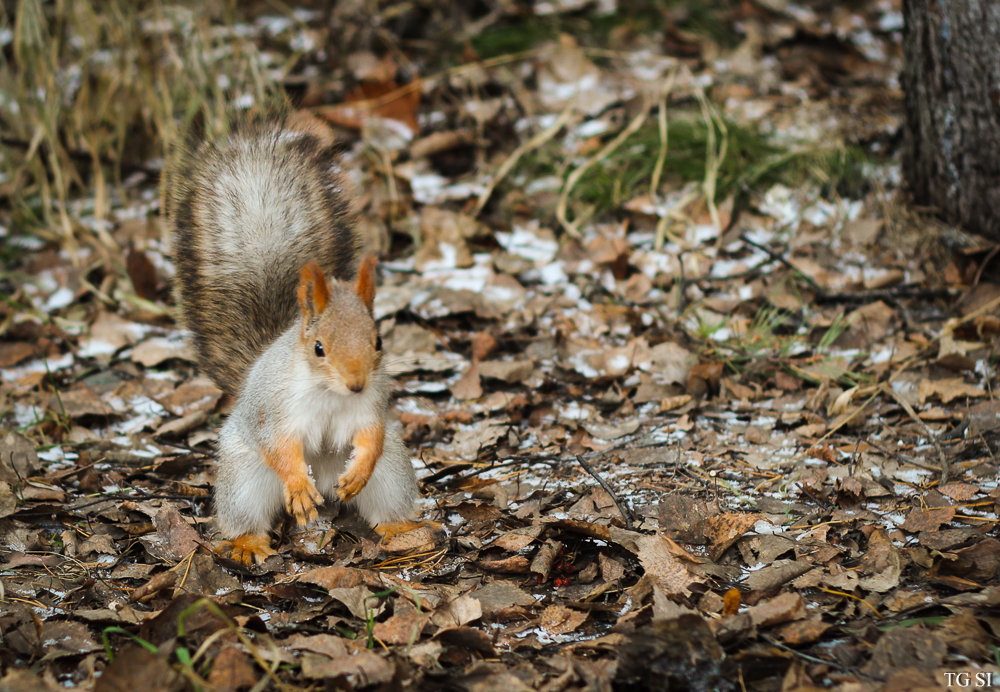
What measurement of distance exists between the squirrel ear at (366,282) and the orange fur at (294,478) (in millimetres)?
385

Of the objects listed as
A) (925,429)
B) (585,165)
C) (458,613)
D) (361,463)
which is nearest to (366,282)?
(361,463)

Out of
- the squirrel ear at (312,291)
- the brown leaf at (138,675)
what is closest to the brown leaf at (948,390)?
the squirrel ear at (312,291)

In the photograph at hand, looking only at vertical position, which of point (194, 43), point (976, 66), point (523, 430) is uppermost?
point (194, 43)

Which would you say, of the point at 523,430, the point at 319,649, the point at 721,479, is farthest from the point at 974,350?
the point at 319,649

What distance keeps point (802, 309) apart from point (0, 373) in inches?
118

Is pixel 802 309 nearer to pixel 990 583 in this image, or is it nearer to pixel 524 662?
pixel 990 583

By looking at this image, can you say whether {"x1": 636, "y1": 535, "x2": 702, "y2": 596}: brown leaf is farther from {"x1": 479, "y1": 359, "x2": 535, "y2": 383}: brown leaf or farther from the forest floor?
{"x1": 479, "y1": 359, "x2": 535, "y2": 383}: brown leaf

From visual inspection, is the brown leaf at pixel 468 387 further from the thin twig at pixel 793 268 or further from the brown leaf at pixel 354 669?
the brown leaf at pixel 354 669

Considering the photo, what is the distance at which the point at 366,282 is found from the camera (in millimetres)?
2061

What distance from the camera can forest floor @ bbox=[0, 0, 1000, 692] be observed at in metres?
1.77

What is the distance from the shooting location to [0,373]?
10.8ft

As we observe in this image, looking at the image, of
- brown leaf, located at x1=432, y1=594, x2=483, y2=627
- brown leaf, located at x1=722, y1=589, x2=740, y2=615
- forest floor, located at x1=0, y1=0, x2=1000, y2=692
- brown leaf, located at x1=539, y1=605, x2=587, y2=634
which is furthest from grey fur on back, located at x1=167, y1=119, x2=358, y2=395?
brown leaf, located at x1=722, y1=589, x2=740, y2=615

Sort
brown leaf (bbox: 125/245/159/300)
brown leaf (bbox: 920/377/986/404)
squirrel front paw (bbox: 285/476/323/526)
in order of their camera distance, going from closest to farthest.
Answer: squirrel front paw (bbox: 285/476/323/526), brown leaf (bbox: 920/377/986/404), brown leaf (bbox: 125/245/159/300)

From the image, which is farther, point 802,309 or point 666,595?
point 802,309
